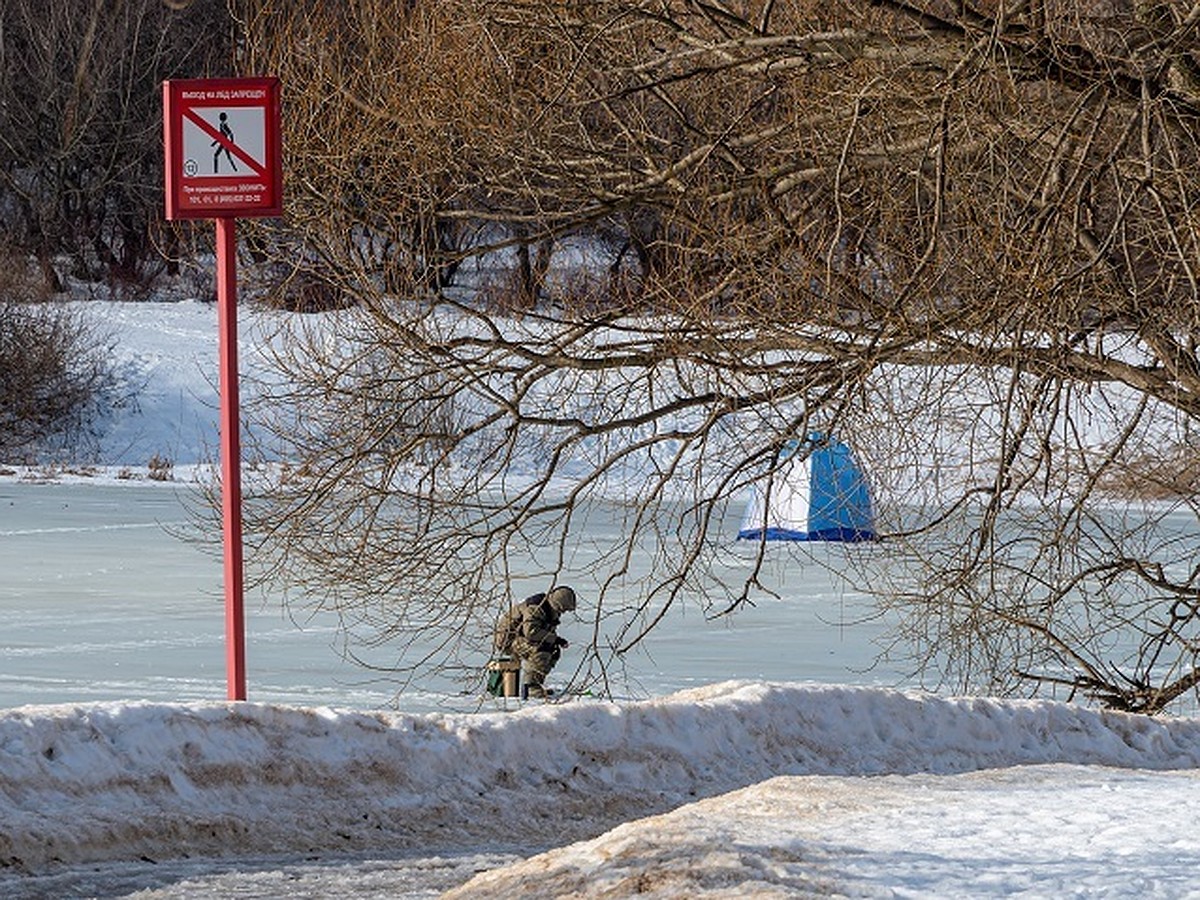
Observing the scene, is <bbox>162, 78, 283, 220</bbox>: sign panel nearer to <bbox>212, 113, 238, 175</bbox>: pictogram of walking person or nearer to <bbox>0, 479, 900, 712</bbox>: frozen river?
<bbox>212, 113, 238, 175</bbox>: pictogram of walking person

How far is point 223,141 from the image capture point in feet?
23.1

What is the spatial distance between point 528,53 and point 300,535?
8.45ft

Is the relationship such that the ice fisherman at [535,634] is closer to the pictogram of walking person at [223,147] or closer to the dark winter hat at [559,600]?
the dark winter hat at [559,600]

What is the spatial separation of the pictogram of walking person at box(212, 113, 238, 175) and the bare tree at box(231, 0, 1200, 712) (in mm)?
2351

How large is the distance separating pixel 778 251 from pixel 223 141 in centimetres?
350

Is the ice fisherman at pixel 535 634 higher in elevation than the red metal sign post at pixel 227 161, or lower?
lower

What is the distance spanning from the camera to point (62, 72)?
4903 cm

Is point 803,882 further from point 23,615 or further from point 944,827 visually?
point 23,615

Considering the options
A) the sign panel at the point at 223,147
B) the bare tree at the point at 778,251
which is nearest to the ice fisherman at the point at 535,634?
the bare tree at the point at 778,251

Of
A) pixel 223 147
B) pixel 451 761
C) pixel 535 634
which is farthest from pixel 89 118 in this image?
pixel 451 761

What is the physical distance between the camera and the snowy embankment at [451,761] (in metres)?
4.92

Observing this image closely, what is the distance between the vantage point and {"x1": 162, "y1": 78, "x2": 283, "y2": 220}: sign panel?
7016 millimetres

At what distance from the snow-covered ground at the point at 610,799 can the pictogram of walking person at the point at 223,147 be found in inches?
91.7

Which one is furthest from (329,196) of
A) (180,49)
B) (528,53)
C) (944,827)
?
(180,49)
